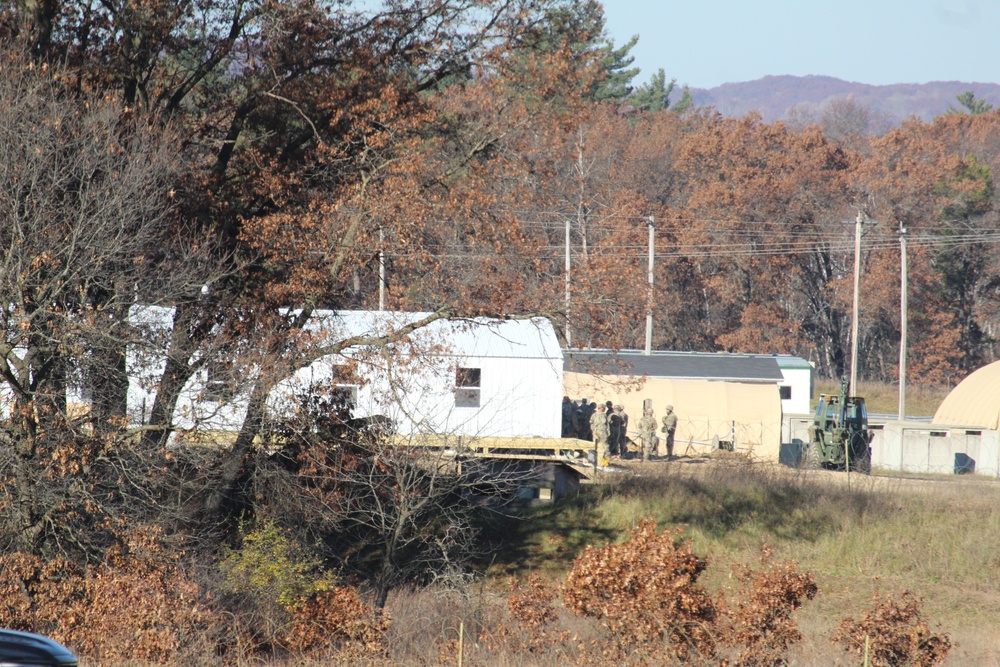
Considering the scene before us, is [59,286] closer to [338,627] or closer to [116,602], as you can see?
[116,602]

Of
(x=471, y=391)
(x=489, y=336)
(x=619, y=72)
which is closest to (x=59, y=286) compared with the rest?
(x=471, y=391)

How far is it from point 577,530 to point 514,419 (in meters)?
3.40

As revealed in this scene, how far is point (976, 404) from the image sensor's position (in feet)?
109

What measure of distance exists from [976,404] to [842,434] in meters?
7.00

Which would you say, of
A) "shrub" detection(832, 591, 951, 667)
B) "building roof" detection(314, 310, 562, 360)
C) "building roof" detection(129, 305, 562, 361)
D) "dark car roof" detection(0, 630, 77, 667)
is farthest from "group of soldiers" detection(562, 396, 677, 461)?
"dark car roof" detection(0, 630, 77, 667)

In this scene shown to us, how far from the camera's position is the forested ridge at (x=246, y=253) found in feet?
46.8

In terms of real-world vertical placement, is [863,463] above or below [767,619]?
below

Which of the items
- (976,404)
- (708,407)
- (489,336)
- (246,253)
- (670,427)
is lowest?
(670,427)

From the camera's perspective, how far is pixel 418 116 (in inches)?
739

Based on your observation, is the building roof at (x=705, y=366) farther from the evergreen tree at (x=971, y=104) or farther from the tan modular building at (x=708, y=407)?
the evergreen tree at (x=971, y=104)

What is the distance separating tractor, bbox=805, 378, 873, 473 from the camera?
2927 cm

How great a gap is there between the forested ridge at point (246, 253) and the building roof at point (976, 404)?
16406 mm

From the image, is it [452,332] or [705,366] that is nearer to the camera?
[452,332]

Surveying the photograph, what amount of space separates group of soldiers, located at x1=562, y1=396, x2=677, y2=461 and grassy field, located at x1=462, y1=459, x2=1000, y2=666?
132 inches
